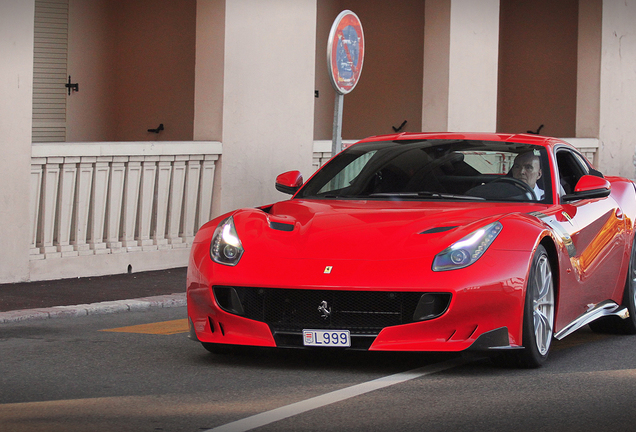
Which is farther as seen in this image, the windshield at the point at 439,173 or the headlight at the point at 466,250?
the windshield at the point at 439,173

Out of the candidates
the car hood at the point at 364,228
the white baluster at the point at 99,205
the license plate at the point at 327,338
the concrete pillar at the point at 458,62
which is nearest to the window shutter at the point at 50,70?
the white baluster at the point at 99,205

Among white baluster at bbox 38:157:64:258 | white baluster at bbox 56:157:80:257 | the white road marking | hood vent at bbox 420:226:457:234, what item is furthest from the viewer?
white baluster at bbox 56:157:80:257

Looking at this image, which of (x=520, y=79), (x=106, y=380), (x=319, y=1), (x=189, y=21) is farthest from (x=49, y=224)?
(x=520, y=79)

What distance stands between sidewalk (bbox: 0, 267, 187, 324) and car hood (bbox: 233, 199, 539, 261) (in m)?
2.60

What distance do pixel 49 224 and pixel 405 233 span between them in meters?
5.54

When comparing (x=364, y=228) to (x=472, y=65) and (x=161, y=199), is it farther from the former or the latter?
(x=472, y=65)

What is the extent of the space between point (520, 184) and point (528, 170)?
0.51 feet

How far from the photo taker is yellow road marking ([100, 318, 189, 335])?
26.8 ft

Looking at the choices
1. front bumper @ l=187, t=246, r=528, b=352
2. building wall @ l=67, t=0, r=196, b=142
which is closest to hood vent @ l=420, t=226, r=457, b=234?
front bumper @ l=187, t=246, r=528, b=352

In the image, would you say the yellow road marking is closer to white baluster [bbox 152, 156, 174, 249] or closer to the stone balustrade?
the stone balustrade

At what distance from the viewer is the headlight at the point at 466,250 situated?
629 cm

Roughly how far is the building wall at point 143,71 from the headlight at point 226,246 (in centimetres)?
1003

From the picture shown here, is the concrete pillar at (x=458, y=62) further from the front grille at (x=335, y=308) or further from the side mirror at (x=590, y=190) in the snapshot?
the front grille at (x=335, y=308)

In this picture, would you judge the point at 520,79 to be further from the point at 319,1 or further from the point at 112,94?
the point at 112,94
